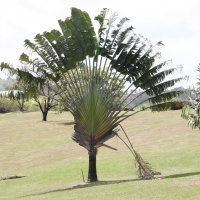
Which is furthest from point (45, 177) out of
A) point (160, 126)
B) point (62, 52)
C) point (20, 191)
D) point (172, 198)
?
point (160, 126)

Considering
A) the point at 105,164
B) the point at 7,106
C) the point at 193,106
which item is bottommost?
the point at 105,164

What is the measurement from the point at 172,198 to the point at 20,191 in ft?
27.8

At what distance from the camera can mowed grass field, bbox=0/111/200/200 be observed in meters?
10.6

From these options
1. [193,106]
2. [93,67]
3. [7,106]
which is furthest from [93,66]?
[7,106]

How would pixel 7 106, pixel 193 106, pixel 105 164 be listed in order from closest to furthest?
pixel 193 106, pixel 105 164, pixel 7 106

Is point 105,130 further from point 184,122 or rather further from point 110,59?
point 184,122

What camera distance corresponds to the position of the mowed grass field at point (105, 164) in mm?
10641

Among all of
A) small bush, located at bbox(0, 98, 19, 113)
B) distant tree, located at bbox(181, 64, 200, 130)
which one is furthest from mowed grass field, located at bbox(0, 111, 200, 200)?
small bush, located at bbox(0, 98, 19, 113)

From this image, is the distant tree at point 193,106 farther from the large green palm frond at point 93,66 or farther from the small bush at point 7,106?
the small bush at point 7,106

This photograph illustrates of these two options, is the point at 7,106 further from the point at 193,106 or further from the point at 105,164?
the point at 193,106

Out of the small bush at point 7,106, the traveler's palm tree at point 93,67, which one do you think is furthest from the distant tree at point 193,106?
the small bush at point 7,106

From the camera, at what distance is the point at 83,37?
45.5ft

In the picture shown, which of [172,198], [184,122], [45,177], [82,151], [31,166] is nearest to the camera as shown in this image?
[172,198]

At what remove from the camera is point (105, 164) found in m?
18.7
